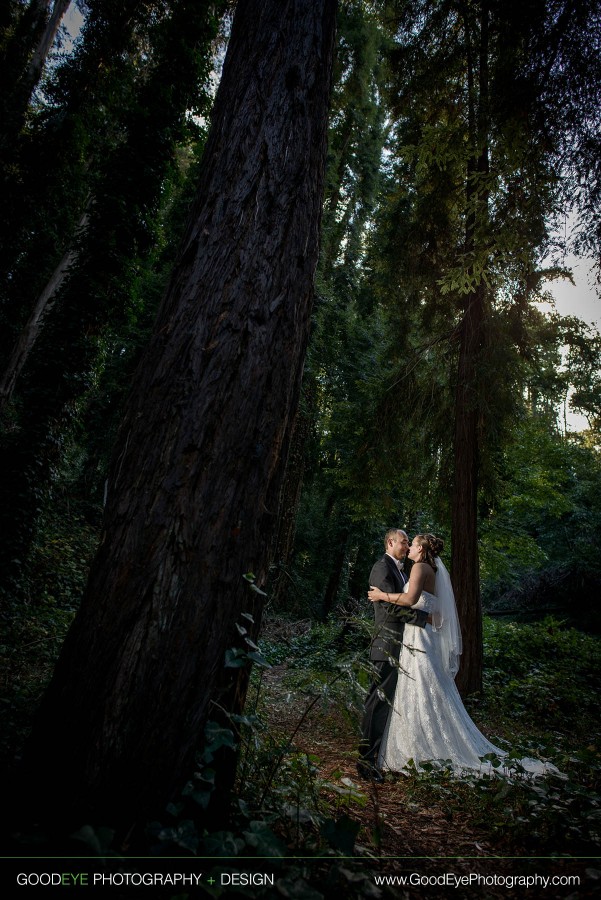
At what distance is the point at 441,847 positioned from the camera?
2281 millimetres

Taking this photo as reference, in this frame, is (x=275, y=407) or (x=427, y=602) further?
(x=427, y=602)

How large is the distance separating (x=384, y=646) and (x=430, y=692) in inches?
40.8

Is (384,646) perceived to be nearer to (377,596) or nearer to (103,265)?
(377,596)

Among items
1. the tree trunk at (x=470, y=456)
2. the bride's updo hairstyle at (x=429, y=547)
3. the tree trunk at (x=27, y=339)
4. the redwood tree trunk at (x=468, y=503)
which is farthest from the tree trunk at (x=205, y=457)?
the tree trunk at (x=27, y=339)

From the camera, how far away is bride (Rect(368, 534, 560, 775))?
14.0ft

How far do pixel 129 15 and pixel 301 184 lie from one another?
15840mm

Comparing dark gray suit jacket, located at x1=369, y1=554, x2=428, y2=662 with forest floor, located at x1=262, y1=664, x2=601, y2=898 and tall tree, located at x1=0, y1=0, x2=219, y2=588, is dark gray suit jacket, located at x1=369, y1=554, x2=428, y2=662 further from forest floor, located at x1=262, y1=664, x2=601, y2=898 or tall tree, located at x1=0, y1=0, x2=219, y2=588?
tall tree, located at x1=0, y1=0, x2=219, y2=588

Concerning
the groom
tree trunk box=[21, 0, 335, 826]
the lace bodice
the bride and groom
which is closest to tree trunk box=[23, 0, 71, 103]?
tree trunk box=[21, 0, 335, 826]

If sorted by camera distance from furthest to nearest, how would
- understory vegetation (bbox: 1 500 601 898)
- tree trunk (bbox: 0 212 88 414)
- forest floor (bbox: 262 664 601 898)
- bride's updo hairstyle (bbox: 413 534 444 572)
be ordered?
tree trunk (bbox: 0 212 88 414), bride's updo hairstyle (bbox: 413 534 444 572), forest floor (bbox: 262 664 601 898), understory vegetation (bbox: 1 500 601 898)

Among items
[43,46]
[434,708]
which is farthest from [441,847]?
[43,46]

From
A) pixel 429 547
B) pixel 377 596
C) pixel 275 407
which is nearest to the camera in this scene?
pixel 275 407

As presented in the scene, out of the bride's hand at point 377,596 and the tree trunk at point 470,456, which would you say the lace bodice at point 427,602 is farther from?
the tree trunk at point 470,456

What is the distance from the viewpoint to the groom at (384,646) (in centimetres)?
383

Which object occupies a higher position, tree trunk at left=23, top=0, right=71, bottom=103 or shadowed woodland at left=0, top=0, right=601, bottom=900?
tree trunk at left=23, top=0, right=71, bottom=103
